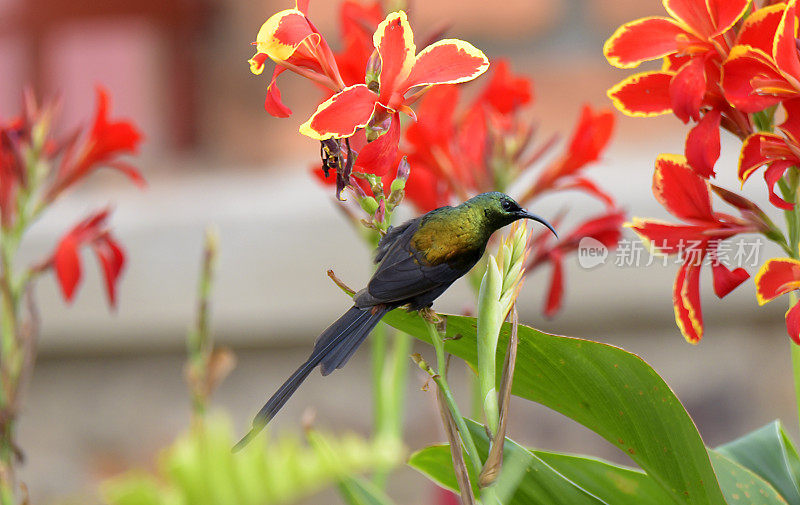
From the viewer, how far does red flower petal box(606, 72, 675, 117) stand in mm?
345

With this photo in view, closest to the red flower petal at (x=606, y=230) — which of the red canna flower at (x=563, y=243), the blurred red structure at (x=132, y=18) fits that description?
the red canna flower at (x=563, y=243)

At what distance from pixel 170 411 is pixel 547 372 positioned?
1181mm

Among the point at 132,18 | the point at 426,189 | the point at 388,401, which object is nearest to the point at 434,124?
the point at 426,189

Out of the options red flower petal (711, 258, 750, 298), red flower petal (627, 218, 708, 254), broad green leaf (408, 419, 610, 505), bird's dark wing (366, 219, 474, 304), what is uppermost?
bird's dark wing (366, 219, 474, 304)

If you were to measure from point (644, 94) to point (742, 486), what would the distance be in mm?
174

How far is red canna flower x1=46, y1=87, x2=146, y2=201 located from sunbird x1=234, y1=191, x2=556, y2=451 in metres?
0.32

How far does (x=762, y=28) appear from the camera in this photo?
321 mm

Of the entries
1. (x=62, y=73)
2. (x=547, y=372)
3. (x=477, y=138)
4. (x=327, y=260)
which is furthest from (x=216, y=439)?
(x=62, y=73)

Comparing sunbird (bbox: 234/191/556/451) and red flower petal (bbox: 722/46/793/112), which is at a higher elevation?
red flower petal (bbox: 722/46/793/112)

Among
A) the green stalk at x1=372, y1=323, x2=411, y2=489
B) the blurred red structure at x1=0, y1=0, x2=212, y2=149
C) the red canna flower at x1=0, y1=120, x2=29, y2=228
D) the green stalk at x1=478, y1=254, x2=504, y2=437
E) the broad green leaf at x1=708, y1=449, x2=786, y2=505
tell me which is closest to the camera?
the green stalk at x1=478, y1=254, x2=504, y2=437

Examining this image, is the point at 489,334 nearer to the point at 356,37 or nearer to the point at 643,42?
the point at 643,42

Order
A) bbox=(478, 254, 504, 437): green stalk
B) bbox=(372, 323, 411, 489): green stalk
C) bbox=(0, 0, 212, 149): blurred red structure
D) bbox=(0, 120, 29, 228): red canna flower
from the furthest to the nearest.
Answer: bbox=(0, 0, 212, 149): blurred red structure
bbox=(372, 323, 411, 489): green stalk
bbox=(0, 120, 29, 228): red canna flower
bbox=(478, 254, 504, 437): green stalk

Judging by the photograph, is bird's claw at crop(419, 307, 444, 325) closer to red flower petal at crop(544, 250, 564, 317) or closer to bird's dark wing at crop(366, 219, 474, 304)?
bird's dark wing at crop(366, 219, 474, 304)

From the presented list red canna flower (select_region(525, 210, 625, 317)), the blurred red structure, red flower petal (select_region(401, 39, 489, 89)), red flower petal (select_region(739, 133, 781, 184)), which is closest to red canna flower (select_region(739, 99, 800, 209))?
red flower petal (select_region(739, 133, 781, 184))
